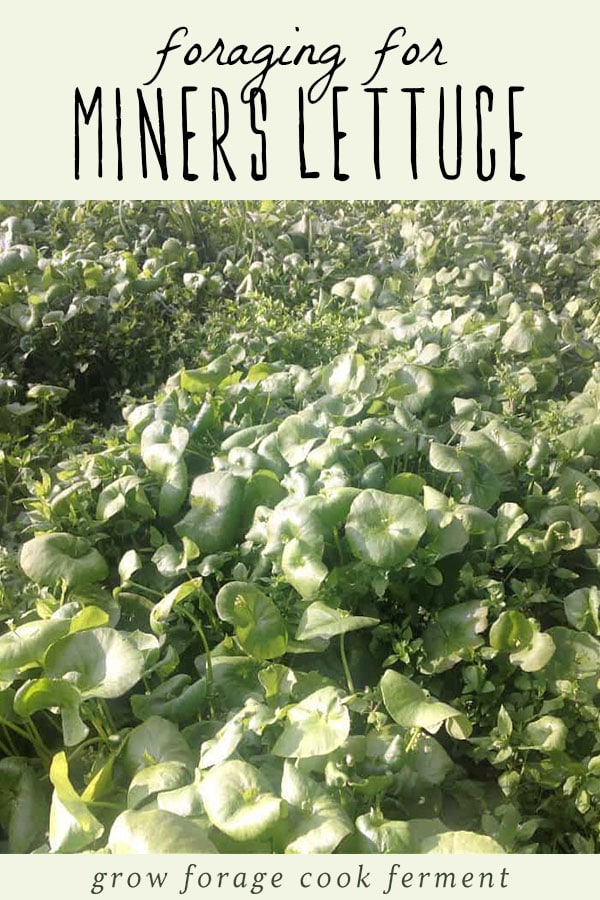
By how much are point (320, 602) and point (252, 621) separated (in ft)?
0.39

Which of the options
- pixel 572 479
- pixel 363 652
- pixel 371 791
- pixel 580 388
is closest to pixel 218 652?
pixel 363 652

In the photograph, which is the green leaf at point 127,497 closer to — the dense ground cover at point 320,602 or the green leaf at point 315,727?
the dense ground cover at point 320,602

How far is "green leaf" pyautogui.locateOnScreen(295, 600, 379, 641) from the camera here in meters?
1.16

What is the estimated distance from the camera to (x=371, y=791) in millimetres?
1028

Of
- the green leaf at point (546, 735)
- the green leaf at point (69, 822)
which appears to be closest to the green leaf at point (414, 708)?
the green leaf at point (546, 735)

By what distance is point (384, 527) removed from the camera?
1.25 metres

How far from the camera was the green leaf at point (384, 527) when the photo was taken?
4.01ft

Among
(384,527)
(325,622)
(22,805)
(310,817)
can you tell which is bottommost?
(22,805)

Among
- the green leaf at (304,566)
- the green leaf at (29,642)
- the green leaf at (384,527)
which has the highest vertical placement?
the green leaf at (384,527)

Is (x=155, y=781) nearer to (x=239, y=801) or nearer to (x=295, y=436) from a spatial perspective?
(x=239, y=801)

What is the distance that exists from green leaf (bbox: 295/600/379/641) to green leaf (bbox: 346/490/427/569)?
0.31 ft

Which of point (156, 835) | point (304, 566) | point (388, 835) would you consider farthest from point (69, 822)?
point (304, 566)

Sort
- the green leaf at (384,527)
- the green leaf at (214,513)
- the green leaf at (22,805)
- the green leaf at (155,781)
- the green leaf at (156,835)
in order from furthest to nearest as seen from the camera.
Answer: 1. the green leaf at (214,513)
2. the green leaf at (384,527)
3. the green leaf at (22,805)
4. the green leaf at (155,781)
5. the green leaf at (156,835)
